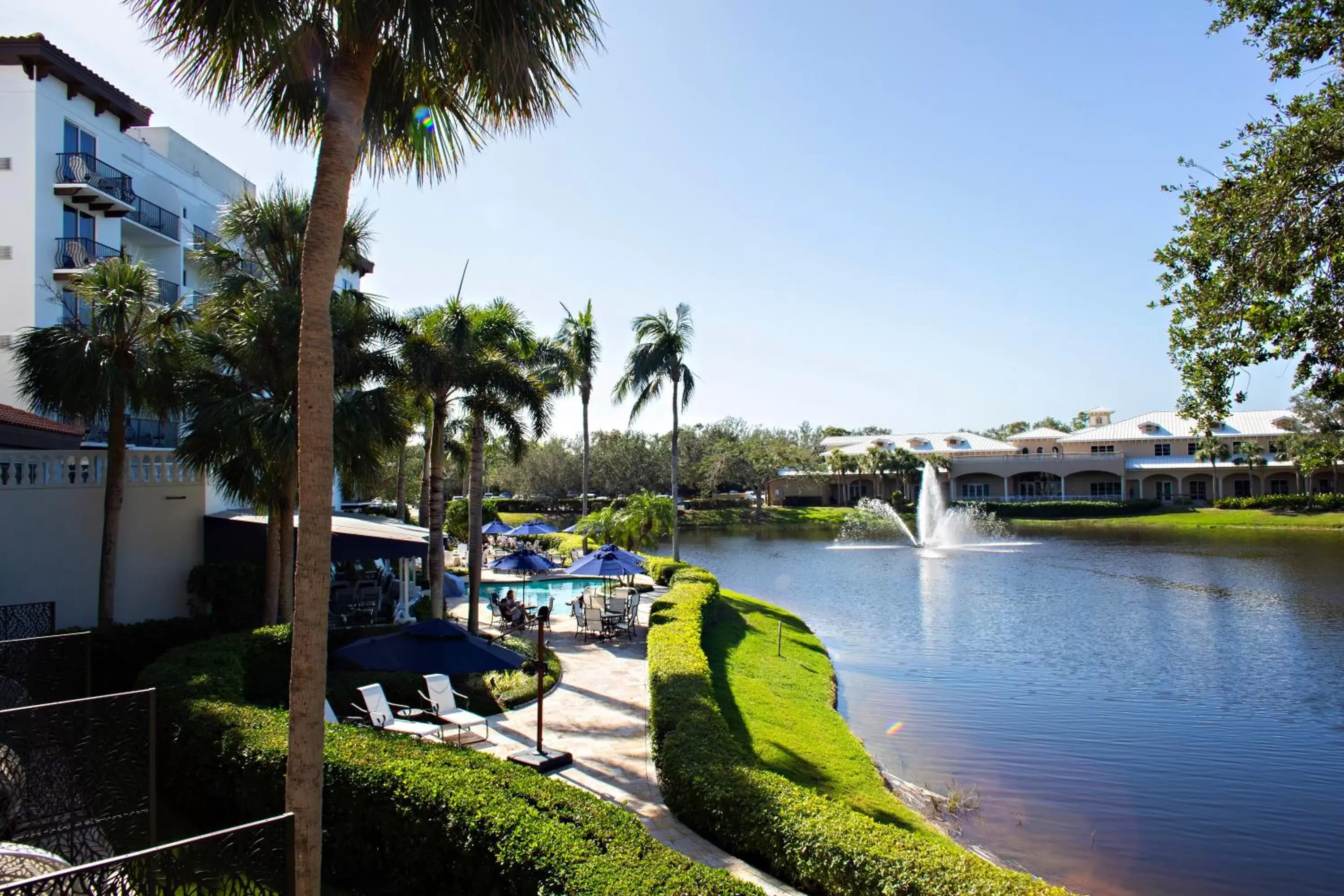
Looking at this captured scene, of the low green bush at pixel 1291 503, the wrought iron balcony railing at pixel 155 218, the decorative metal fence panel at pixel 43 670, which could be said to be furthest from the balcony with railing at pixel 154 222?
the low green bush at pixel 1291 503

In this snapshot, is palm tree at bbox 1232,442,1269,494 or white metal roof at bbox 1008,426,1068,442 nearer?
palm tree at bbox 1232,442,1269,494

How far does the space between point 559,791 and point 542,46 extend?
20.3 feet

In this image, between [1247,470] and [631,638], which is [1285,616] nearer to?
[631,638]

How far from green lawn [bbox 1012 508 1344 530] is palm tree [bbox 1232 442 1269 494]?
5.90 metres

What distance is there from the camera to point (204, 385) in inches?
566

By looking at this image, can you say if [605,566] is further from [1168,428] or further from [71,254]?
[1168,428]

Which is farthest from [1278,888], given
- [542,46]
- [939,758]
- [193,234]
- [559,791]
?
[193,234]

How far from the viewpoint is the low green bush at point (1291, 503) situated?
200 ft

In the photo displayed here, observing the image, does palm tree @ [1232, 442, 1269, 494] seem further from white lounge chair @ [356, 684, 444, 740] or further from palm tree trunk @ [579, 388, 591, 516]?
white lounge chair @ [356, 684, 444, 740]

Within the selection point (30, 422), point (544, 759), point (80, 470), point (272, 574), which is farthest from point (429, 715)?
point (80, 470)

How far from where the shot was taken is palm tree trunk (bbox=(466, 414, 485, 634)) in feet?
58.8

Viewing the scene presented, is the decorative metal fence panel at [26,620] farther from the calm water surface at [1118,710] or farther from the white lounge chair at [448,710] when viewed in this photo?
the calm water surface at [1118,710]

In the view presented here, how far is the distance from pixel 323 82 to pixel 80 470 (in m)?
→ 13.1

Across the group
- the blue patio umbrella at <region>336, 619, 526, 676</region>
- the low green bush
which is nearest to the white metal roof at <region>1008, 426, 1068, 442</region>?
the low green bush
